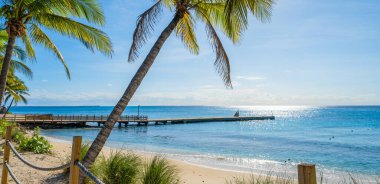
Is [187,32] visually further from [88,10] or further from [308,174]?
[308,174]

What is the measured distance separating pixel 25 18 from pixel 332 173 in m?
16.0

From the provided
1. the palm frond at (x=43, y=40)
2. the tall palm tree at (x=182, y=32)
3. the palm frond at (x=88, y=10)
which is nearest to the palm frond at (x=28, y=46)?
the palm frond at (x=43, y=40)

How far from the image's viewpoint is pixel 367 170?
58.0 ft

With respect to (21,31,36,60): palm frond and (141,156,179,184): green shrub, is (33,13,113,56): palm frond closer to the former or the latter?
(21,31,36,60): palm frond

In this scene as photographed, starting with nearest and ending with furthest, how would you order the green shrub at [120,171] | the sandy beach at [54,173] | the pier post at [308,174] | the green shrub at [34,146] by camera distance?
1. the pier post at [308,174]
2. the green shrub at [120,171]
3. the sandy beach at [54,173]
4. the green shrub at [34,146]

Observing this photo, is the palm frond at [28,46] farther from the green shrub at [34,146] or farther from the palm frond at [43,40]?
the green shrub at [34,146]

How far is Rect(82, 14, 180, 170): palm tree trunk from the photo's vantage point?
Result: 20.2 ft

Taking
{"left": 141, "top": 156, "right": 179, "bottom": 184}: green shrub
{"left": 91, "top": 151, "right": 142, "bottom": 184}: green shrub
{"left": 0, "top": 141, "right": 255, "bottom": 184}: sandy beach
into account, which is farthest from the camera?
{"left": 0, "top": 141, "right": 255, "bottom": 184}: sandy beach

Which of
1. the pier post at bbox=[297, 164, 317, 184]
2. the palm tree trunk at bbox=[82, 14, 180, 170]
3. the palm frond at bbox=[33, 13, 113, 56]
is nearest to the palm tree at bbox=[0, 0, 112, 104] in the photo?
the palm frond at bbox=[33, 13, 113, 56]

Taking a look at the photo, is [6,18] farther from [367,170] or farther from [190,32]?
[367,170]

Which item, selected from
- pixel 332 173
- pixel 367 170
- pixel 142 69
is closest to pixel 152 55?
pixel 142 69

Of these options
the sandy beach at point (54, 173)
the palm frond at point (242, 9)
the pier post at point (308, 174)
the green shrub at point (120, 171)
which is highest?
the palm frond at point (242, 9)

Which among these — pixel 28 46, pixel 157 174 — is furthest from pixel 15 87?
pixel 157 174

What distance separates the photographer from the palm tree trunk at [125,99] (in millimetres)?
6152
